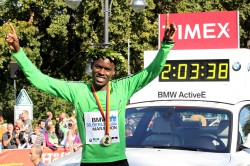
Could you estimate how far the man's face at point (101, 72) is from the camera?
503cm

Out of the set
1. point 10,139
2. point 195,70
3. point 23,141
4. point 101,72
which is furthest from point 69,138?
point 101,72

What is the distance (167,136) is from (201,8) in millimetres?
29564

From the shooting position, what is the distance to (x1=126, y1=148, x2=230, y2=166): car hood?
6188mm

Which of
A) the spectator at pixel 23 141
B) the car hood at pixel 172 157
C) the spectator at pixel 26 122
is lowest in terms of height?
the spectator at pixel 23 141

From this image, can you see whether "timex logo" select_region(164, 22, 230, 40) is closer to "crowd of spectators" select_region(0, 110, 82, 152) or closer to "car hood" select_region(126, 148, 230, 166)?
"car hood" select_region(126, 148, 230, 166)

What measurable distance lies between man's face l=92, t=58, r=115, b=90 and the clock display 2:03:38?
11.5 feet

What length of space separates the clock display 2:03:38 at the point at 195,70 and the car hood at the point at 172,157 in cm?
A: 175

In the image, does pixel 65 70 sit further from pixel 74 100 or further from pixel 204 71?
pixel 74 100

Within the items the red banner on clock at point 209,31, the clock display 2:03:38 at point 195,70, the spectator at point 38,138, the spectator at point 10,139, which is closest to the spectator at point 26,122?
the spectator at point 38,138

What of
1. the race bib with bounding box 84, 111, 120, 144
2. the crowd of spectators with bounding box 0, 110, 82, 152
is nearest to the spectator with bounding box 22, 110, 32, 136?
the crowd of spectators with bounding box 0, 110, 82, 152

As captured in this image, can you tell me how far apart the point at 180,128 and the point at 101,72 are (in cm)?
255

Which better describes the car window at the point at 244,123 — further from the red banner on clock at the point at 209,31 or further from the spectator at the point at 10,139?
the spectator at the point at 10,139

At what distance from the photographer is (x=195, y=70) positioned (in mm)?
8539

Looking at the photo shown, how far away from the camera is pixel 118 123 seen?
16.8 feet
